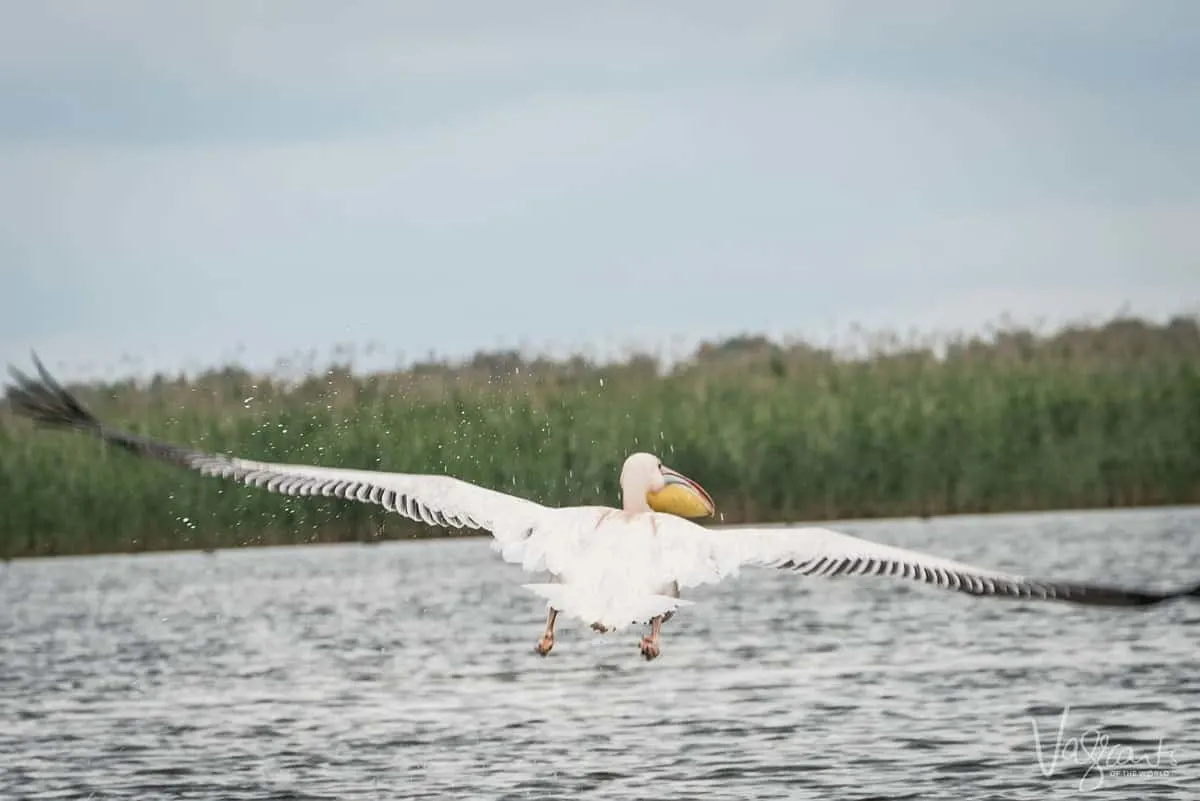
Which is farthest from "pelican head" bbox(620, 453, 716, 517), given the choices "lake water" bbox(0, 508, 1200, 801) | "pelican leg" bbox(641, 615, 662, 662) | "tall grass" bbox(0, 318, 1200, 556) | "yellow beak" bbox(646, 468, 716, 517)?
"tall grass" bbox(0, 318, 1200, 556)

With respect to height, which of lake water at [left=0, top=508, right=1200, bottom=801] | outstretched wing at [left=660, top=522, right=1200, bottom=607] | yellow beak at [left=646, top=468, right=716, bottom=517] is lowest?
lake water at [left=0, top=508, right=1200, bottom=801]

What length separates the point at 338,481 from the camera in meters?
11.1

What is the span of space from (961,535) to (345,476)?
53.3ft

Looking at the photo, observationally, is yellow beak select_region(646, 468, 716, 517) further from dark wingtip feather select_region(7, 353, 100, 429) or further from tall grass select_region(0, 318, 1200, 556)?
tall grass select_region(0, 318, 1200, 556)

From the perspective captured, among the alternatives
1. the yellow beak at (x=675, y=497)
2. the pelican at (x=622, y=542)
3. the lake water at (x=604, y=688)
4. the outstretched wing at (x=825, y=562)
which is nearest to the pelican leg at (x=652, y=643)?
the pelican at (x=622, y=542)

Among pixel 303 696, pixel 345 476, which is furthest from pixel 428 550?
pixel 345 476

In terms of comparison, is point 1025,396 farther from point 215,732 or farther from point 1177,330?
point 215,732

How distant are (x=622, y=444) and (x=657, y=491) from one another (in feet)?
43.5

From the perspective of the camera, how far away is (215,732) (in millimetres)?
15852

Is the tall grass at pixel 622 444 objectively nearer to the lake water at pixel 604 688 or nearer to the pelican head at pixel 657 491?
the lake water at pixel 604 688

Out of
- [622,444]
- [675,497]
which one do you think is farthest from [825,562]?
[622,444]

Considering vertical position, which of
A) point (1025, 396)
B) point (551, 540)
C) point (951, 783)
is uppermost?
point (1025, 396)

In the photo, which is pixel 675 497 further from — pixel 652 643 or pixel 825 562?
pixel 652 643

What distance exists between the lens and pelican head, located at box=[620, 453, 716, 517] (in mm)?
10391
